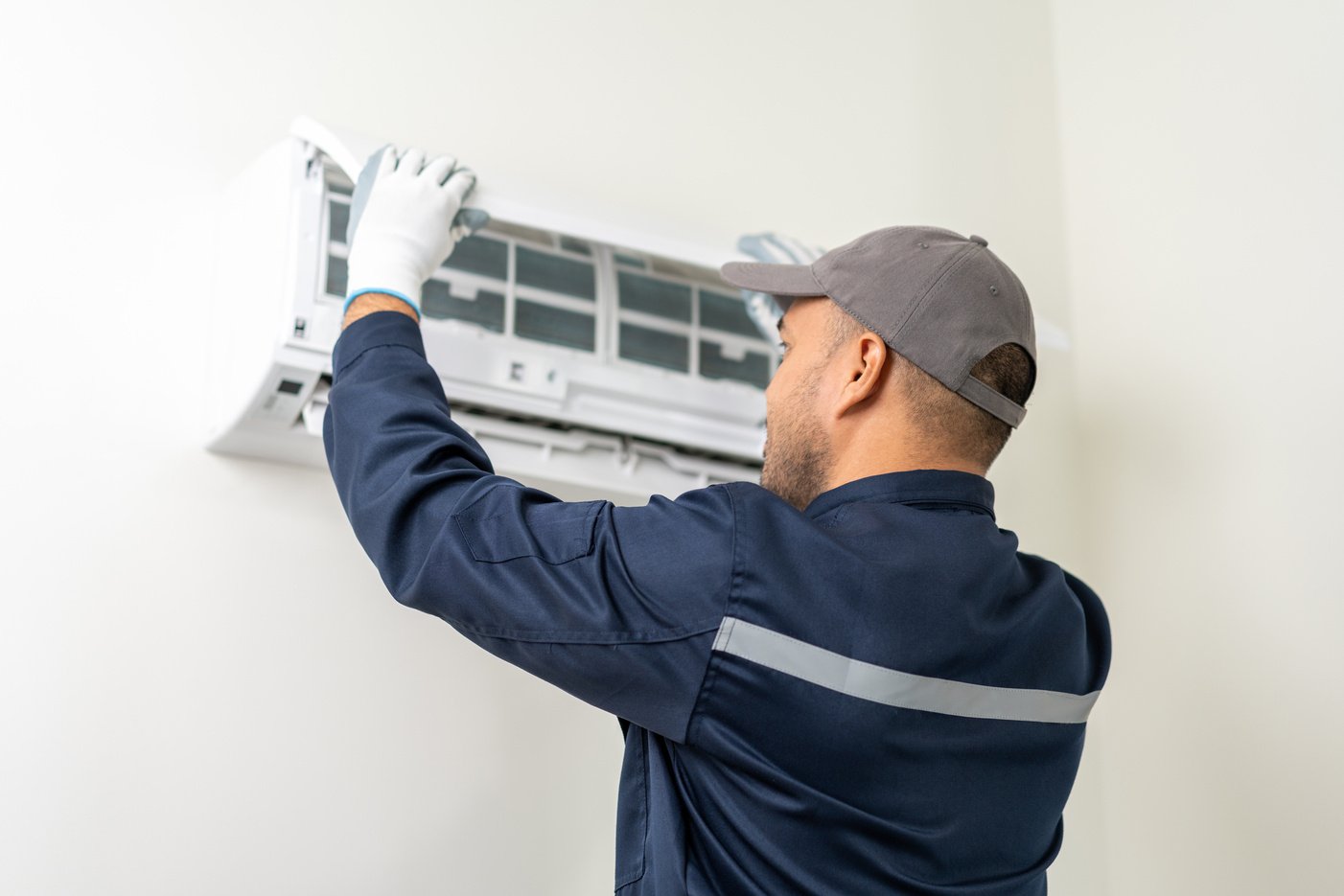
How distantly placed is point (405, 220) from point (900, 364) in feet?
1.69

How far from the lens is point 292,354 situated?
135 centimetres

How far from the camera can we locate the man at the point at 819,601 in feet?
3.39

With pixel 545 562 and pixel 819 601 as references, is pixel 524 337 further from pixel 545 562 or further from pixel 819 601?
pixel 819 601

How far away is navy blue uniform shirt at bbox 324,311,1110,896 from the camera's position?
103 cm

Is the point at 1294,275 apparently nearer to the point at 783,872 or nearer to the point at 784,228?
the point at 784,228

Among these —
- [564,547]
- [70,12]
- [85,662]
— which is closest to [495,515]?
[564,547]

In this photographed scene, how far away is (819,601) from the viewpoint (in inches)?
40.7

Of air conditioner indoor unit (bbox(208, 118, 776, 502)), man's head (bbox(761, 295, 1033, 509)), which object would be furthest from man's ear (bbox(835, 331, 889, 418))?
air conditioner indoor unit (bbox(208, 118, 776, 502))

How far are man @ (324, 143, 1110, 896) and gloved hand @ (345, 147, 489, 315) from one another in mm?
36

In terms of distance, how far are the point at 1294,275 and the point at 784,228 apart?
2.51 ft

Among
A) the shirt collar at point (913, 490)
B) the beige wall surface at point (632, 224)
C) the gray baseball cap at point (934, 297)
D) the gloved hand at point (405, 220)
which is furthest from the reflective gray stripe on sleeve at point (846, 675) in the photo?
the beige wall surface at point (632, 224)

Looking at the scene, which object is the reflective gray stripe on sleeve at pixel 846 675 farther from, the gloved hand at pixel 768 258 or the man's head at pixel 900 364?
the gloved hand at pixel 768 258

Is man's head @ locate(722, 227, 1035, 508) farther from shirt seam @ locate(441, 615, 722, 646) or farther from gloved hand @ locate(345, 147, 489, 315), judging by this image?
gloved hand @ locate(345, 147, 489, 315)

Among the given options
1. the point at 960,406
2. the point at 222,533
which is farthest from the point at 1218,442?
the point at 222,533
